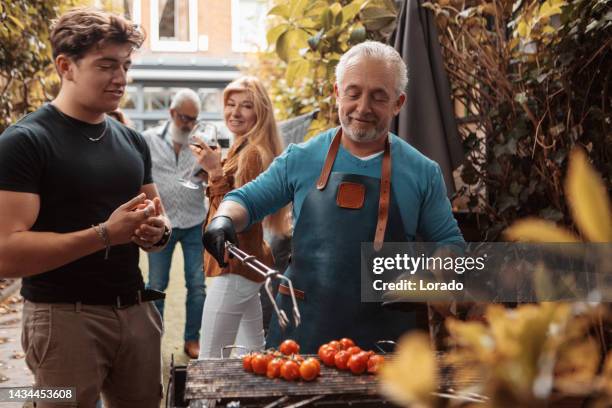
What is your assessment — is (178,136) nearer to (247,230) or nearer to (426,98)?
(247,230)

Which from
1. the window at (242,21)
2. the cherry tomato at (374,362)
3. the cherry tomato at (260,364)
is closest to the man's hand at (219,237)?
the cherry tomato at (260,364)

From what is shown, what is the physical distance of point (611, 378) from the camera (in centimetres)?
60

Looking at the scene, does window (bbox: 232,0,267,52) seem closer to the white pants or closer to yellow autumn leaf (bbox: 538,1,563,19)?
yellow autumn leaf (bbox: 538,1,563,19)

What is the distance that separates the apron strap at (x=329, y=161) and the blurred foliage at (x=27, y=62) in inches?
184

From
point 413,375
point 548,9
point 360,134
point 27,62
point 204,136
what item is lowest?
point 413,375

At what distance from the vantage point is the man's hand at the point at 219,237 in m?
2.17

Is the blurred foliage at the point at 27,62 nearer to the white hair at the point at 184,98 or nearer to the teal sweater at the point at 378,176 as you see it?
the white hair at the point at 184,98

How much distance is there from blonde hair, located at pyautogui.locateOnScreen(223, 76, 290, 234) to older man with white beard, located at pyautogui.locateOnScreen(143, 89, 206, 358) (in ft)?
5.29

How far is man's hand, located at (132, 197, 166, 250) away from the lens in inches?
89.7

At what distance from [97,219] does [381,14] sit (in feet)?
8.03

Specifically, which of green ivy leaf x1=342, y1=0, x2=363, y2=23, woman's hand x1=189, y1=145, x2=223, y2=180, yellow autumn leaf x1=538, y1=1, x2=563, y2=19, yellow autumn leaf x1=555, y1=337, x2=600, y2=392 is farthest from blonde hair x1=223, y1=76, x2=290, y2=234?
yellow autumn leaf x1=555, y1=337, x2=600, y2=392

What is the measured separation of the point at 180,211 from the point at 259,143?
6.77 feet

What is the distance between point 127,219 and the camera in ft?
7.11

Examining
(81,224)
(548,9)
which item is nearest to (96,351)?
(81,224)
